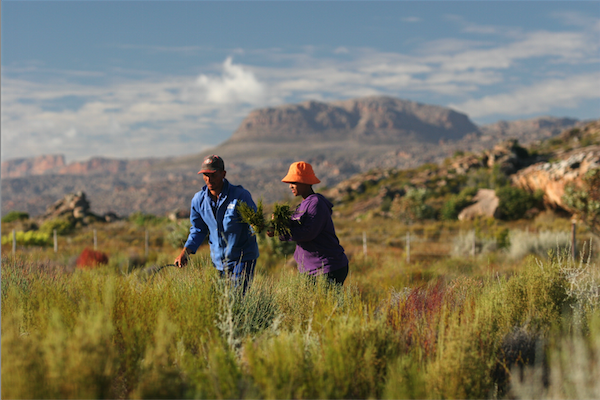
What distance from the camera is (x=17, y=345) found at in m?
3.01

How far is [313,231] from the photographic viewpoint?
16.3 feet

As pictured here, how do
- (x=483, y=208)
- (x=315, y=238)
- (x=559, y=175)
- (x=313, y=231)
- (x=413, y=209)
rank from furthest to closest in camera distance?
(x=413, y=209)
(x=483, y=208)
(x=559, y=175)
(x=315, y=238)
(x=313, y=231)

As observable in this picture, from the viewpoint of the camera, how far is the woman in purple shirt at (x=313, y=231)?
4.97 metres

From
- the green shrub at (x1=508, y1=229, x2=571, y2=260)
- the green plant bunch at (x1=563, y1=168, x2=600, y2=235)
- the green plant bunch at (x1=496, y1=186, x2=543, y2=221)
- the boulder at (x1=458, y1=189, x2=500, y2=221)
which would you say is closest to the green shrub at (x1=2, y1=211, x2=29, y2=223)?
the boulder at (x1=458, y1=189, x2=500, y2=221)

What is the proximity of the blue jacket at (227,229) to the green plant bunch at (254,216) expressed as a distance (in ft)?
0.81

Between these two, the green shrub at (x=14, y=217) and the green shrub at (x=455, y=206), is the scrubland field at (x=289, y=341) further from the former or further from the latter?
the green shrub at (x=14, y=217)

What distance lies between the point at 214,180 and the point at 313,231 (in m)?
1.18

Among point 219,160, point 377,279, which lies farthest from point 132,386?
point 377,279

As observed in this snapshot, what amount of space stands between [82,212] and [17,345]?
38.8 metres

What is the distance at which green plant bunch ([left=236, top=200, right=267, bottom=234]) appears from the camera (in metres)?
4.70

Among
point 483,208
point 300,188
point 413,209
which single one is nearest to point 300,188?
point 300,188

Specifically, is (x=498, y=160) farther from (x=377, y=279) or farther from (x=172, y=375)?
(x=172, y=375)

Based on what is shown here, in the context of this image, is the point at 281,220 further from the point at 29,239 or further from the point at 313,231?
the point at 29,239

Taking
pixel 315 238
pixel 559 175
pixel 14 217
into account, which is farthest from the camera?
pixel 14 217
